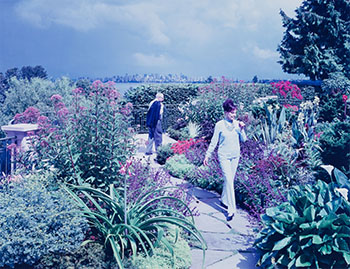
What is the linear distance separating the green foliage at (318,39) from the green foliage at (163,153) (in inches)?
583

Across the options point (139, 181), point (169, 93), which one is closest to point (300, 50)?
point (169, 93)

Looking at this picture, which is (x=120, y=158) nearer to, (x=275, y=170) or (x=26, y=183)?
(x=26, y=183)

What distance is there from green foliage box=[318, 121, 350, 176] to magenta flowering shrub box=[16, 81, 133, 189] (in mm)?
3032

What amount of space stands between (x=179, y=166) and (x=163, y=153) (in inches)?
56.9

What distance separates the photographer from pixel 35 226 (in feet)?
10.5

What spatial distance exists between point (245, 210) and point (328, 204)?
2.24 m

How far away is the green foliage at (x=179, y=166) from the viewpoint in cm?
743

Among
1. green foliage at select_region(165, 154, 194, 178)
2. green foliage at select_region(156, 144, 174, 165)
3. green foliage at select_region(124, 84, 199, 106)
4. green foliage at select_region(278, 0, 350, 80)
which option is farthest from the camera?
green foliage at select_region(278, 0, 350, 80)

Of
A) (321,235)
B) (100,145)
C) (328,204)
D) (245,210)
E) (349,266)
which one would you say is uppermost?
(100,145)

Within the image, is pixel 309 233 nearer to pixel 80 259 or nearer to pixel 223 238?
pixel 223 238

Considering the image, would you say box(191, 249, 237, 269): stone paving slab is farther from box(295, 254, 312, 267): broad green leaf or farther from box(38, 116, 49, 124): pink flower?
box(38, 116, 49, 124): pink flower

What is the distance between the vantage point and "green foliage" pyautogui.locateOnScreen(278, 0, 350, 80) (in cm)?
2059

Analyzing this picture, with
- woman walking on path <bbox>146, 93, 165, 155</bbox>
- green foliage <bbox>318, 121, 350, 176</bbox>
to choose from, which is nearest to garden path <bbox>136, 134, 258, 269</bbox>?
green foliage <bbox>318, 121, 350, 176</bbox>

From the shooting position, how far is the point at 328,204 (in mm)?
3359
